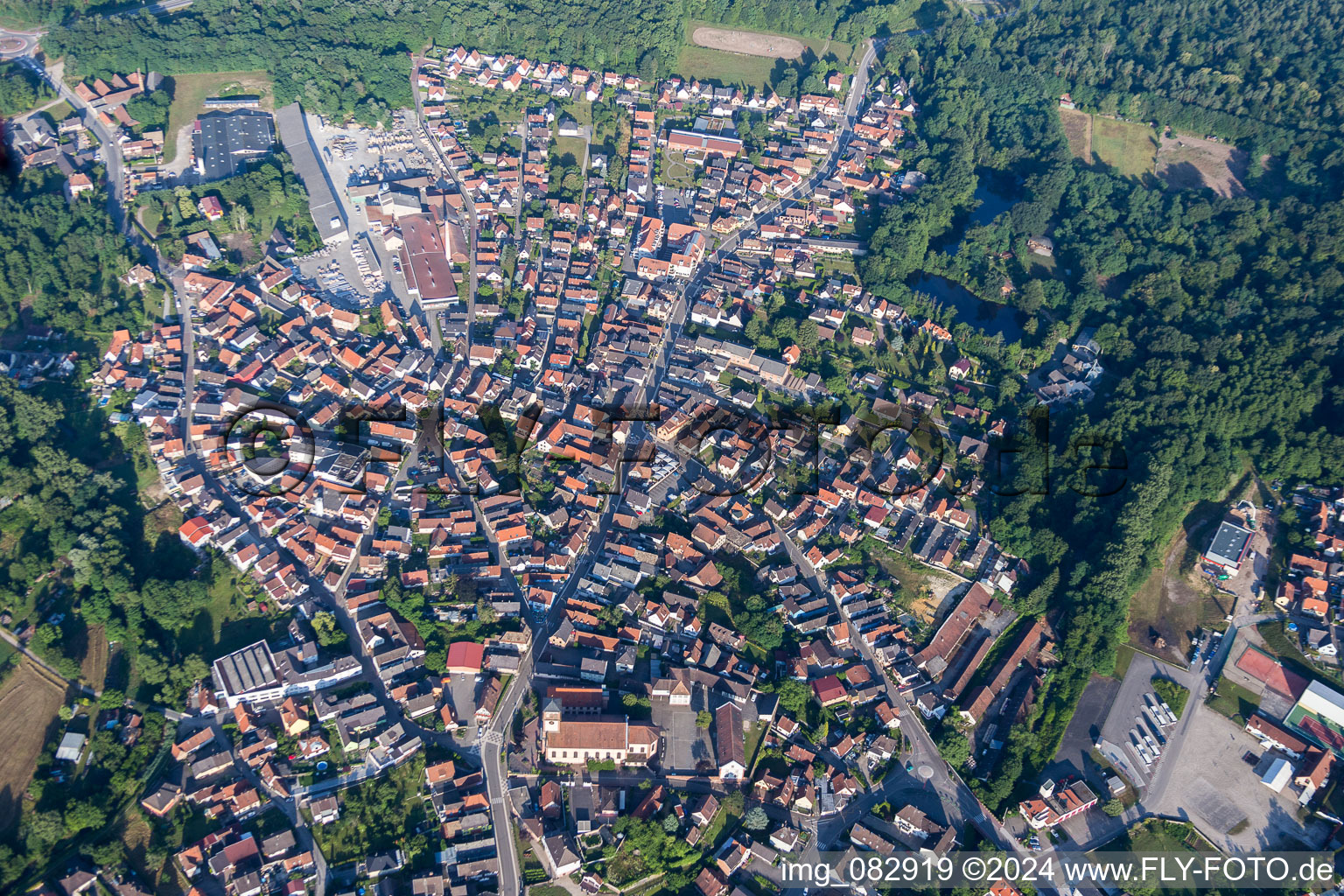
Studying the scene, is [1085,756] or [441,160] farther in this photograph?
[441,160]

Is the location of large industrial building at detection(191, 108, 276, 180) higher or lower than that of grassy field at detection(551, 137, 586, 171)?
lower

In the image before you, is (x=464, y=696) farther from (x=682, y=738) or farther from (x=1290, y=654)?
(x=1290, y=654)

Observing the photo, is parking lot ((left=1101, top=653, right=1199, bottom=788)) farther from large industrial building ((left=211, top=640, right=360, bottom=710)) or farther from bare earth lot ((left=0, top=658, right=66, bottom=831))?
bare earth lot ((left=0, top=658, right=66, bottom=831))

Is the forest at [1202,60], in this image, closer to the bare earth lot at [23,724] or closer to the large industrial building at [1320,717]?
the large industrial building at [1320,717]

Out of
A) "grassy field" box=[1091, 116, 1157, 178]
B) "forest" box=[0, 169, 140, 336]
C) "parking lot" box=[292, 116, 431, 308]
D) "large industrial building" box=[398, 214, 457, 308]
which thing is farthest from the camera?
"grassy field" box=[1091, 116, 1157, 178]

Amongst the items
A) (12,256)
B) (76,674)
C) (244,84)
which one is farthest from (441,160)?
(76,674)

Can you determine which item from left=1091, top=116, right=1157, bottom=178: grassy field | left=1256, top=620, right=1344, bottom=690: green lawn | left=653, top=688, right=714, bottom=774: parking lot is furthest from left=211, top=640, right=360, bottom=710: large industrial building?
left=1091, top=116, right=1157, bottom=178: grassy field

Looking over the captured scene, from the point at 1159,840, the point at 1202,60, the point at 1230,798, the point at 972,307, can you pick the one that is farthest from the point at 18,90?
the point at 1202,60

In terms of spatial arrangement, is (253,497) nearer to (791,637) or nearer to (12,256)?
(12,256)
